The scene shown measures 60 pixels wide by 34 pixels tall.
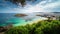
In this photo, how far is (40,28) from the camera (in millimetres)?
2225

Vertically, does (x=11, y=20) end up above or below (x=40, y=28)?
above

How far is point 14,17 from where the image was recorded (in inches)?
86.6

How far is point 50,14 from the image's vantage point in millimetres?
2305

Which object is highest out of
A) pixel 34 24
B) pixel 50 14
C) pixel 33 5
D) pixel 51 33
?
pixel 33 5

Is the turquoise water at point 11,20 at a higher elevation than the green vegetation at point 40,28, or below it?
higher

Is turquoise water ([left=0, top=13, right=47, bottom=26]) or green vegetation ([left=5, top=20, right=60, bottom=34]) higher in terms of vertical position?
turquoise water ([left=0, top=13, right=47, bottom=26])

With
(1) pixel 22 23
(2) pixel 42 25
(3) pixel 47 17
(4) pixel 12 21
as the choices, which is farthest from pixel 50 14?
(4) pixel 12 21

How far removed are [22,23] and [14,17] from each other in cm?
16

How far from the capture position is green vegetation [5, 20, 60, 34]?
2.17 m

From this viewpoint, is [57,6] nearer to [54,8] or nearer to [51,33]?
[54,8]

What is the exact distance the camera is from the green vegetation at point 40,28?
7.13 feet

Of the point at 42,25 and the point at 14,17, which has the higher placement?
the point at 14,17

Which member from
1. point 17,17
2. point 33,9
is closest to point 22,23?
point 17,17

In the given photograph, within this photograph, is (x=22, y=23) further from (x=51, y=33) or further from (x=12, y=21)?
(x=51, y=33)
